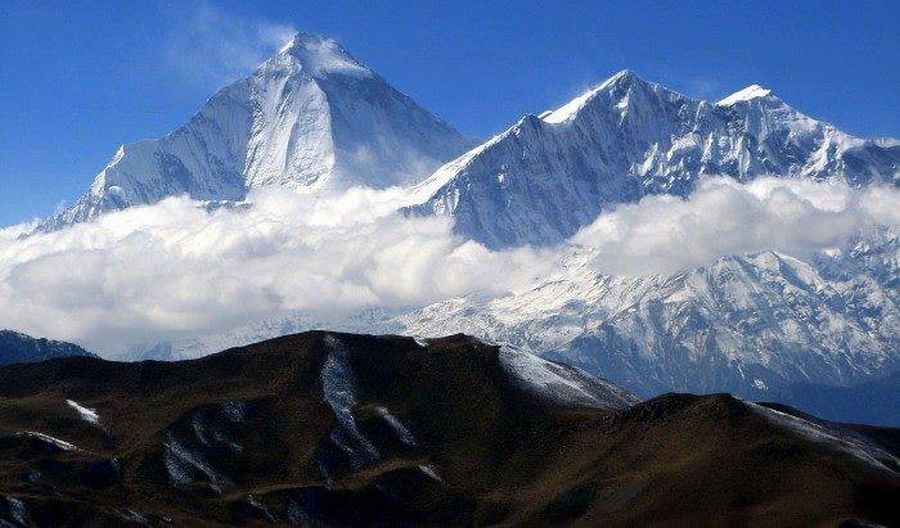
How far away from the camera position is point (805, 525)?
199500mm

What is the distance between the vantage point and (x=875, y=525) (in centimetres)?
19812

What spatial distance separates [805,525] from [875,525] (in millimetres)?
9681
